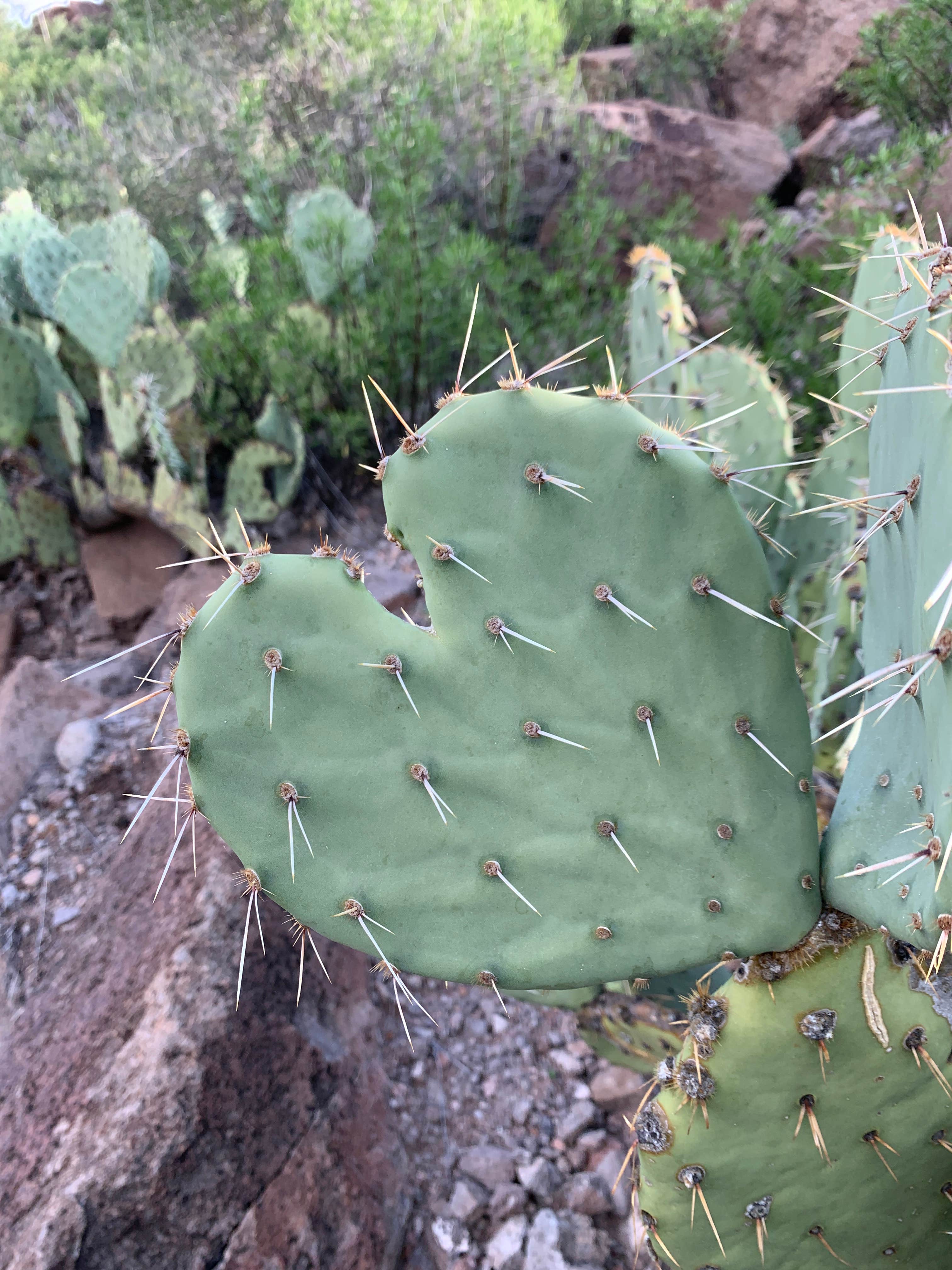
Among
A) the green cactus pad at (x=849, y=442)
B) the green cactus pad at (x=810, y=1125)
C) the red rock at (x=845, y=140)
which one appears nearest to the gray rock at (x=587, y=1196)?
the green cactus pad at (x=810, y=1125)

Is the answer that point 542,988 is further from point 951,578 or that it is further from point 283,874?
point 951,578

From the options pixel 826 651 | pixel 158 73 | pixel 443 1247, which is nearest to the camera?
pixel 443 1247

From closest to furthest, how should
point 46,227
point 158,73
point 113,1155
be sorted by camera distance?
point 113,1155 < point 46,227 < point 158,73

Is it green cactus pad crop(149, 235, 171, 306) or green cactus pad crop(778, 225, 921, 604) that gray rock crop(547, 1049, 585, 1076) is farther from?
green cactus pad crop(149, 235, 171, 306)

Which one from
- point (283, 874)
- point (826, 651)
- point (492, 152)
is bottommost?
point (826, 651)

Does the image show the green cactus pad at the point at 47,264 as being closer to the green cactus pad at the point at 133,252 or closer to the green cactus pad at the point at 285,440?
the green cactus pad at the point at 133,252

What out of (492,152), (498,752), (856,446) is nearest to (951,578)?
(498,752)

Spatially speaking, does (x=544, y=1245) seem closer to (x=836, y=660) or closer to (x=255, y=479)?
(x=836, y=660)
